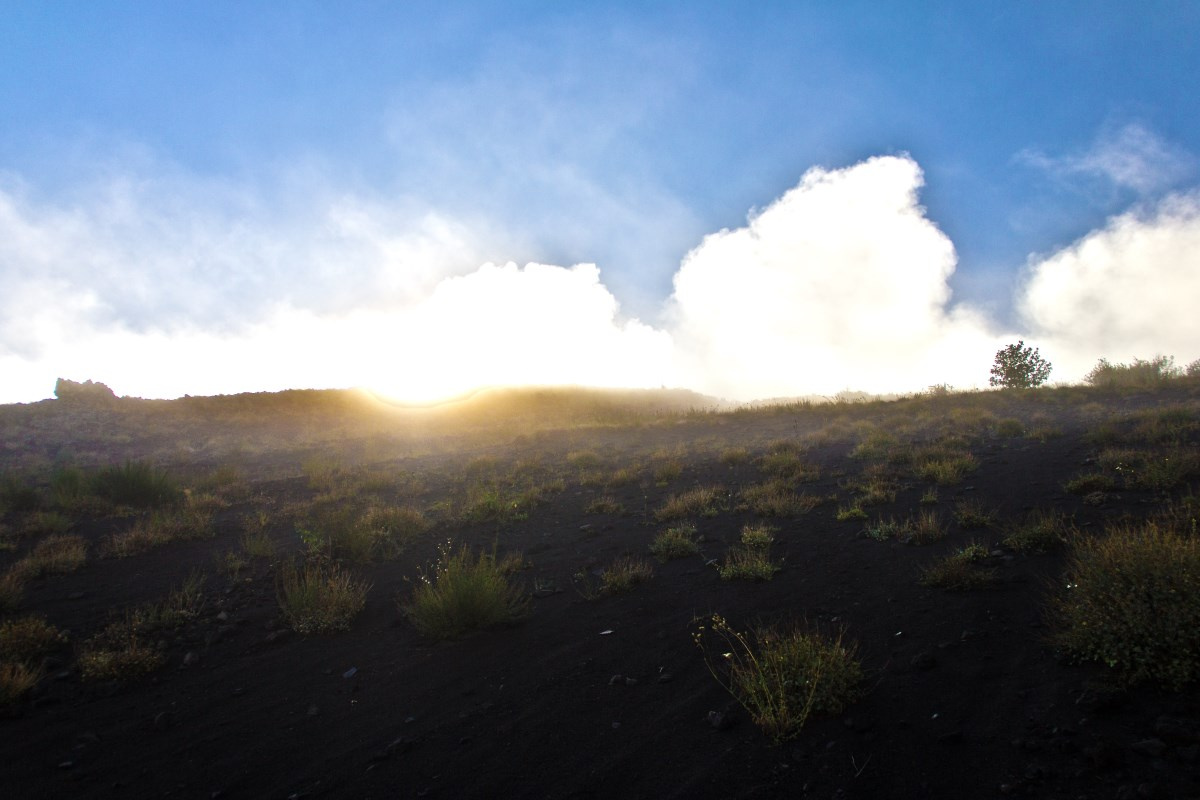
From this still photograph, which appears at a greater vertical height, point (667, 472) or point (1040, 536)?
point (1040, 536)

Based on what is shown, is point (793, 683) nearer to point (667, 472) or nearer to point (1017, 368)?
point (667, 472)

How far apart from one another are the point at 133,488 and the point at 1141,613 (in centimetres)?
1857

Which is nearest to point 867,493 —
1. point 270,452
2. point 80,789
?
point 80,789

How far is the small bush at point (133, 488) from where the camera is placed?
1498 cm

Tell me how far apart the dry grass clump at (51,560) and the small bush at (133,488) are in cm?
430

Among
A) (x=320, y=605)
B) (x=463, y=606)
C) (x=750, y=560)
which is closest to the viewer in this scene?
(x=463, y=606)

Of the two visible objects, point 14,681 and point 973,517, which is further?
point 973,517

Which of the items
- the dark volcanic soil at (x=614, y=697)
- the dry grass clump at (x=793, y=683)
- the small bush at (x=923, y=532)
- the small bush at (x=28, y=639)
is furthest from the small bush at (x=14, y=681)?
the small bush at (x=923, y=532)

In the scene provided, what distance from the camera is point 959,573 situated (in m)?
6.39

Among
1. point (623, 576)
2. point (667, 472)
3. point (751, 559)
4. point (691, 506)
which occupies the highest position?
point (667, 472)

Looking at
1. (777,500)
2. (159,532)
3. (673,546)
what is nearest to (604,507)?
(777,500)

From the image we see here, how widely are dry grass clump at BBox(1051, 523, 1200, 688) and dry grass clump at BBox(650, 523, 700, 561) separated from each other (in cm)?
487

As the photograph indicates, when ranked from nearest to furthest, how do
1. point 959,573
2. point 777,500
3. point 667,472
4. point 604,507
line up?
1. point 959,573
2. point 777,500
3. point 604,507
4. point 667,472

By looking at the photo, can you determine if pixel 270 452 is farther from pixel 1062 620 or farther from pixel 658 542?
pixel 1062 620
